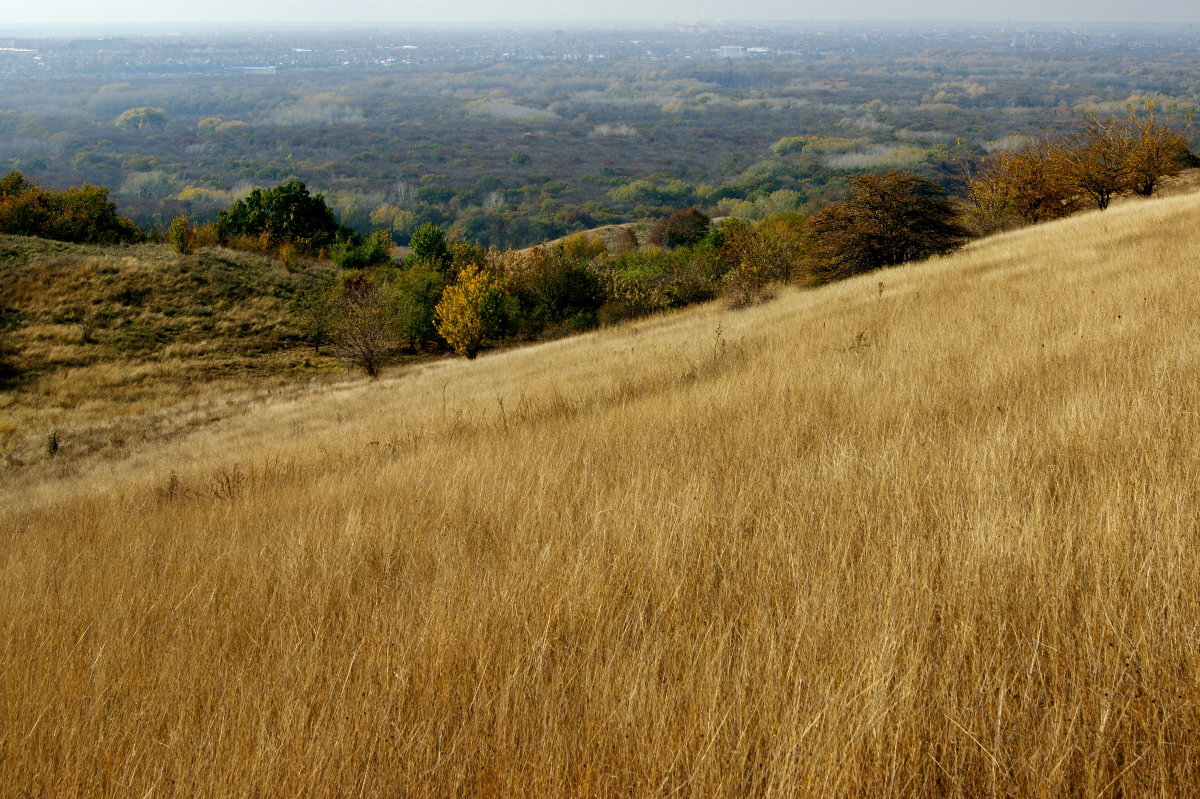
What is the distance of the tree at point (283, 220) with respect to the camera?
60.3 metres

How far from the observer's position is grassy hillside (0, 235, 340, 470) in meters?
22.0

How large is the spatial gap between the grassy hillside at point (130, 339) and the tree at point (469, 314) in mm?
6203

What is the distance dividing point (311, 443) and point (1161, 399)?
27.9ft

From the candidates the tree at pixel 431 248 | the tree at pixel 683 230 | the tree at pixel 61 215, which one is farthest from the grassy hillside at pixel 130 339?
the tree at pixel 683 230

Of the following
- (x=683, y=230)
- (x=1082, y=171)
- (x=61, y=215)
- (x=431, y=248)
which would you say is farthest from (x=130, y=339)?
(x=683, y=230)

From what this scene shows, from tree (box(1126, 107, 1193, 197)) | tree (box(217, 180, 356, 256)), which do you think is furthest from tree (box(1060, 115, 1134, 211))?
tree (box(217, 180, 356, 256))

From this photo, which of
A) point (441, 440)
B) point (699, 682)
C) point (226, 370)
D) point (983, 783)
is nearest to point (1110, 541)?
point (983, 783)

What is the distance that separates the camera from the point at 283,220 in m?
60.8

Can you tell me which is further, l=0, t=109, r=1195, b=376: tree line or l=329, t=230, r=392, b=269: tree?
l=329, t=230, r=392, b=269: tree

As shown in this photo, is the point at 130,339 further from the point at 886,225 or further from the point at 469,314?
the point at 886,225

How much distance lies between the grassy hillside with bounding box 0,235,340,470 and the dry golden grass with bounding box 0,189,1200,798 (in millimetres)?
17212

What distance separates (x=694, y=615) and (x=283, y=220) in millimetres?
Answer: 66825

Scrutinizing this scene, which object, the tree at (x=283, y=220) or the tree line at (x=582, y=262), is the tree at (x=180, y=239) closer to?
the tree line at (x=582, y=262)

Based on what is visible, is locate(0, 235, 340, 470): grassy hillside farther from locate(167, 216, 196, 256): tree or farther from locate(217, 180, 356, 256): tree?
locate(217, 180, 356, 256): tree
